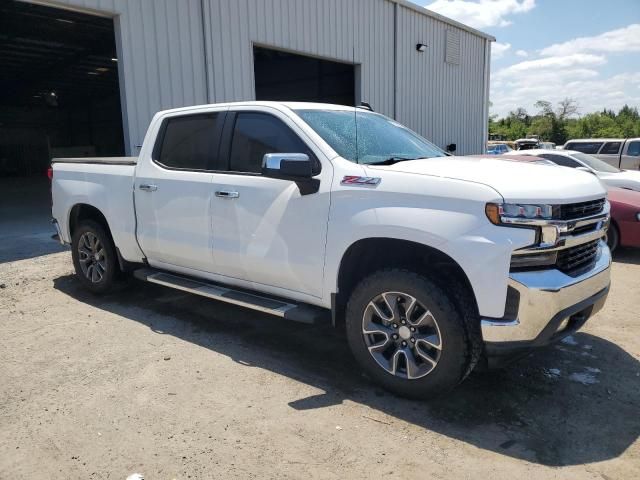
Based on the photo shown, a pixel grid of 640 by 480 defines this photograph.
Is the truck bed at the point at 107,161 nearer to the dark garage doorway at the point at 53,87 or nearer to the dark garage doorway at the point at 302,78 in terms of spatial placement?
the dark garage doorway at the point at 53,87

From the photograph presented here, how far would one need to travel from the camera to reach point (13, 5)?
11.7 metres

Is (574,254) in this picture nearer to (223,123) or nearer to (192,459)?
(192,459)

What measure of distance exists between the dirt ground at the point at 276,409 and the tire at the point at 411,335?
0.21m

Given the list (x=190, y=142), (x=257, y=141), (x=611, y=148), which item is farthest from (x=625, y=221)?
(x=611, y=148)

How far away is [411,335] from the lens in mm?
3424

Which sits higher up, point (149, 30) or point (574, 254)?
point (149, 30)

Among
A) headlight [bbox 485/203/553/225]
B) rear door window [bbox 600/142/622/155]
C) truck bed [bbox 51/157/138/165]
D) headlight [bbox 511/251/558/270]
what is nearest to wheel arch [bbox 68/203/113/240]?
truck bed [bbox 51/157/138/165]

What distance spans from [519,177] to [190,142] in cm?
296

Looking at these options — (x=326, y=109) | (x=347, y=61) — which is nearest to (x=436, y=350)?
(x=326, y=109)

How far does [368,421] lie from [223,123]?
2762 mm

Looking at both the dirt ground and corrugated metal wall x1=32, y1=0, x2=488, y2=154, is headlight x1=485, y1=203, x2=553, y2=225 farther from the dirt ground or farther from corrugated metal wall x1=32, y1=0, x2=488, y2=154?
corrugated metal wall x1=32, y1=0, x2=488, y2=154

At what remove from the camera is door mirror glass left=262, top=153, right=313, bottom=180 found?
3582mm

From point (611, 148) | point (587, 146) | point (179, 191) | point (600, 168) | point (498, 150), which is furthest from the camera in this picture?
point (498, 150)

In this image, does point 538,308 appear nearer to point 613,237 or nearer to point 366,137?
point 366,137
